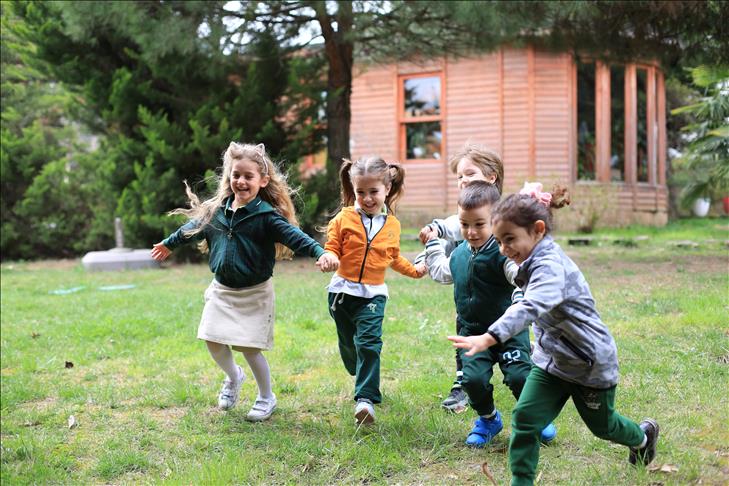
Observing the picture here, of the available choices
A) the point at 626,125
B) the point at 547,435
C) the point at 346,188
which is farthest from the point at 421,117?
the point at 547,435

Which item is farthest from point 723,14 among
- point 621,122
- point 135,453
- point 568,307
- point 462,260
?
point 621,122

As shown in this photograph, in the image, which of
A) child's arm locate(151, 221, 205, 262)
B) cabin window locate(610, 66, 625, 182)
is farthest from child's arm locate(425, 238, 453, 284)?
cabin window locate(610, 66, 625, 182)

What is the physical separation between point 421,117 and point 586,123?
13.2 ft

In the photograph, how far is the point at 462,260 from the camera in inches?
144

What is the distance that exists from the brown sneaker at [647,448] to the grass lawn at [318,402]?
0.07 m

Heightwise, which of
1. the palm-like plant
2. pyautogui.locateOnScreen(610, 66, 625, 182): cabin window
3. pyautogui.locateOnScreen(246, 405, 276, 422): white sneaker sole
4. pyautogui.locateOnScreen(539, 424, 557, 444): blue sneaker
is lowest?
pyautogui.locateOnScreen(246, 405, 276, 422): white sneaker sole

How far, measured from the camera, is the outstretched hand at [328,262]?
3.72 meters

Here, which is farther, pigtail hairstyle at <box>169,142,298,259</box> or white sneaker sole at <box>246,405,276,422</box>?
pigtail hairstyle at <box>169,142,298,259</box>

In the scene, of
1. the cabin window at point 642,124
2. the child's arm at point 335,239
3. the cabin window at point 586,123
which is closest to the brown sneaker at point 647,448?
the child's arm at point 335,239

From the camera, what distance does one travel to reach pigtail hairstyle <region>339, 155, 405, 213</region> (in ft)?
13.1

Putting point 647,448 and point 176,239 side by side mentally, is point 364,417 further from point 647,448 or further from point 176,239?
point 176,239

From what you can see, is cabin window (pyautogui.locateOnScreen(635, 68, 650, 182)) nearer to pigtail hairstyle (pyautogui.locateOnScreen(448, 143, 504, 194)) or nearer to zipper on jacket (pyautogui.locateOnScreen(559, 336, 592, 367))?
pigtail hairstyle (pyautogui.locateOnScreen(448, 143, 504, 194))

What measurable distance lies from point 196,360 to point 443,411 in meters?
2.38

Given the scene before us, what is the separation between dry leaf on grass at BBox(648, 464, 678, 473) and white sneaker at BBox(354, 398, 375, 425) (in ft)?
4.55
